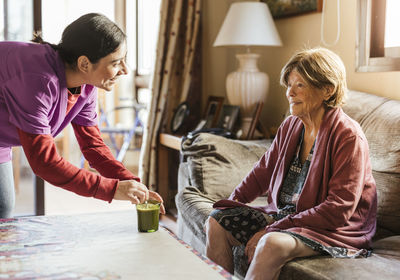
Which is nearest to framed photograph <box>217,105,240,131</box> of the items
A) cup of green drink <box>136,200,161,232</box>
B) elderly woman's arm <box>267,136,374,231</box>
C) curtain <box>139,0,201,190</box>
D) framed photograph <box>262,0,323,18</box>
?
curtain <box>139,0,201,190</box>

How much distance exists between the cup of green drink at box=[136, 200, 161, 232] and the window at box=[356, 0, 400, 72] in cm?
156

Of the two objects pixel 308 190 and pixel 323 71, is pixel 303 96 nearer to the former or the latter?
pixel 323 71

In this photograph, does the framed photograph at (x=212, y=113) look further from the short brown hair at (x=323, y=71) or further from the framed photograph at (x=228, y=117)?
the short brown hair at (x=323, y=71)

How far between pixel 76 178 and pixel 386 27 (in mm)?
1868

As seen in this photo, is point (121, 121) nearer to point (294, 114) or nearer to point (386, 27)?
point (386, 27)

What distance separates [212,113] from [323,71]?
5.95 feet

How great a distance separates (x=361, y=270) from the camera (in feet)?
4.86

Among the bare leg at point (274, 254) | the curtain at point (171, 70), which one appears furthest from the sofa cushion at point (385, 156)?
the curtain at point (171, 70)

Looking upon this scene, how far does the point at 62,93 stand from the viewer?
1602 mm

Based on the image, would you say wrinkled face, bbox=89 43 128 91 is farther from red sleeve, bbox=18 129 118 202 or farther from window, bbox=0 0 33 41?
window, bbox=0 0 33 41

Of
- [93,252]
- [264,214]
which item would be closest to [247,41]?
[264,214]

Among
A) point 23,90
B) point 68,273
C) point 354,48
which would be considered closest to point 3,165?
point 23,90

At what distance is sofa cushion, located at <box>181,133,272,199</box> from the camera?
2.49m

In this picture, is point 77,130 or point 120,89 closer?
point 77,130
